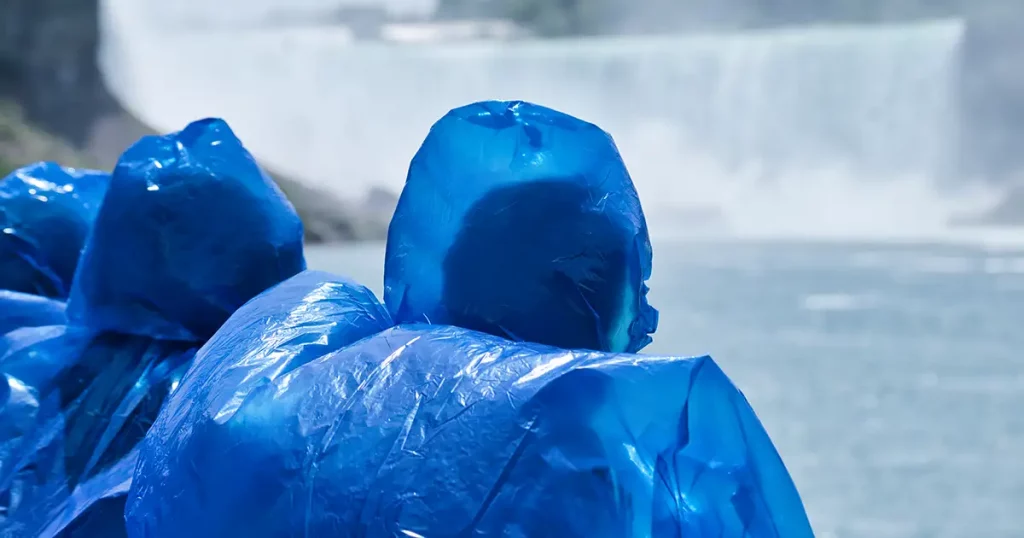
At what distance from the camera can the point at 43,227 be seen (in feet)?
6.04

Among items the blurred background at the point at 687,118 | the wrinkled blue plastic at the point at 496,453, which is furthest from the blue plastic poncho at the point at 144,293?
the blurred background at the point at 687,118

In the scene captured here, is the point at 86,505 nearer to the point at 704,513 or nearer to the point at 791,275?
the point at 704,513

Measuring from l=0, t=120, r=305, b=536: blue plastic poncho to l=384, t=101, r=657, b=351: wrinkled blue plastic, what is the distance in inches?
16.9

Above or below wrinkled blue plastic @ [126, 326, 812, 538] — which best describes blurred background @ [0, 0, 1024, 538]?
below

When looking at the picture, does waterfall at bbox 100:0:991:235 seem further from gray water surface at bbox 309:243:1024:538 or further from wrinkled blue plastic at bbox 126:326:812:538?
wrinkled blue plastic at bbox 126:326:812:538

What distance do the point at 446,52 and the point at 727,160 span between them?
6.36 m

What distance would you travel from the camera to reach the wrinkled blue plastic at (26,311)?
1661mm

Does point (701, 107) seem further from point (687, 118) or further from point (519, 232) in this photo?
point (519, 232)

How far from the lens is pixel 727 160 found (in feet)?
80.2

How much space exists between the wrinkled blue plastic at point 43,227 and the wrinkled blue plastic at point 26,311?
146 millimetres

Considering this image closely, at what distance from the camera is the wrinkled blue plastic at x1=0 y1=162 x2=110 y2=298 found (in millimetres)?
1843

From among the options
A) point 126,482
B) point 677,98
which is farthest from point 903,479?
point 677,98

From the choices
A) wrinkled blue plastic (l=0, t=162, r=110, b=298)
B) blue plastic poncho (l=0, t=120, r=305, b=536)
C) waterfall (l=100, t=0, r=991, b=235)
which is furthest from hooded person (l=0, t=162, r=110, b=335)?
waterfall (l=100, t=0, r=991, b=235)

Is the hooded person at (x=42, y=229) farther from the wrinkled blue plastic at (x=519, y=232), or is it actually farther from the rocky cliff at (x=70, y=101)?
the rocky cliff at (x=70, y=101)
